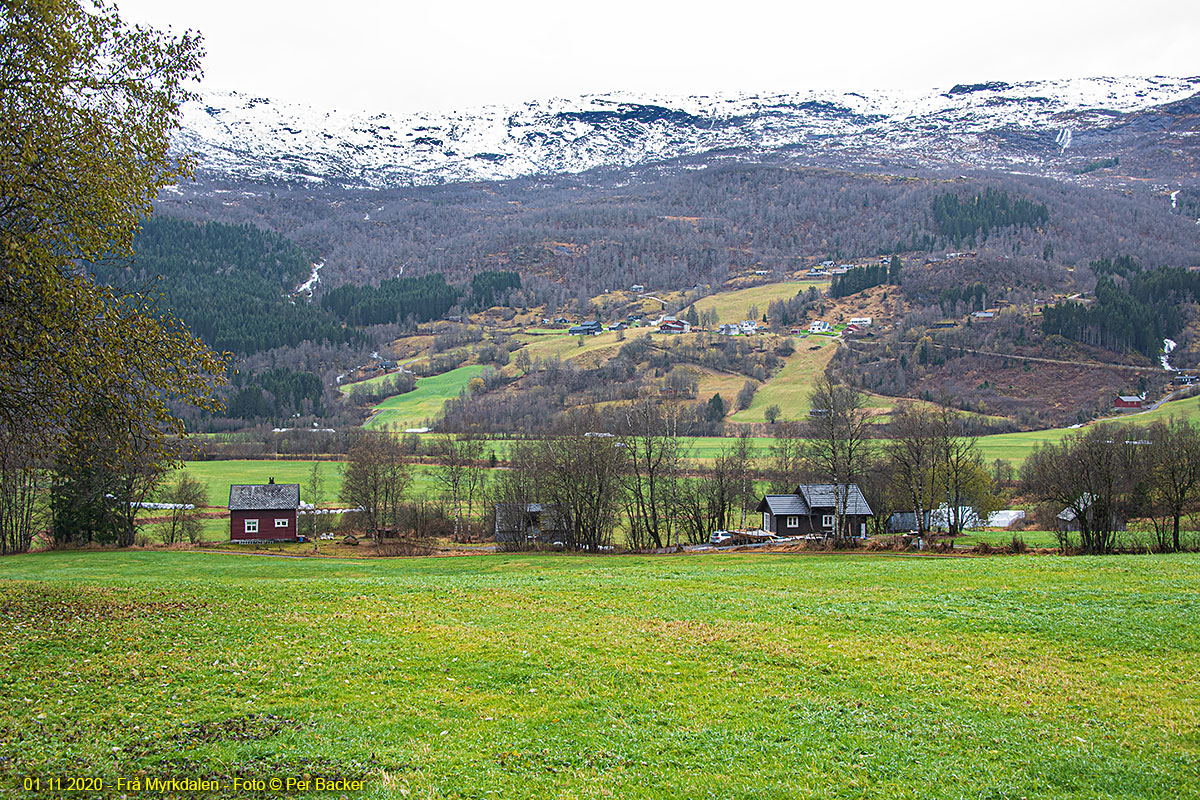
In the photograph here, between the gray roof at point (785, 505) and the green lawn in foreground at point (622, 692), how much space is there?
5707cm

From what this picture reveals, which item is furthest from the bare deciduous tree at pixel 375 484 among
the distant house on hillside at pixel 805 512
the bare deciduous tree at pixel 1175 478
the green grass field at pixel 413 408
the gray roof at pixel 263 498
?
the green grass field at pixel 413 408

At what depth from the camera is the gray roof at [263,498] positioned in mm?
79000

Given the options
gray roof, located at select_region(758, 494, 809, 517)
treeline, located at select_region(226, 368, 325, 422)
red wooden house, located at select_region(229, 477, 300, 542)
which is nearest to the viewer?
red wooden house, located at select_region(229, 477, 300, 542)

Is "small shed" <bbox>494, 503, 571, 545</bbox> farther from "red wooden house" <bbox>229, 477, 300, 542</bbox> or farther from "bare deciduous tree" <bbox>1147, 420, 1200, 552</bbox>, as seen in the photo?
"bare deciduous tree" <bbox>1147, 420, 1200, 552</bbox>

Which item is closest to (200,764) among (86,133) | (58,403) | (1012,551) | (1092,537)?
(58,403)

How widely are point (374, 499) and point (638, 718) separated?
66.2m

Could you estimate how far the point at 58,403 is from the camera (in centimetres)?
1468

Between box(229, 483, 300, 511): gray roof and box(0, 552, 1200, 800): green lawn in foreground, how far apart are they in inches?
2351

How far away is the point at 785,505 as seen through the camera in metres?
80.6

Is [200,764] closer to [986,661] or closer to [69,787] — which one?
[69,787]

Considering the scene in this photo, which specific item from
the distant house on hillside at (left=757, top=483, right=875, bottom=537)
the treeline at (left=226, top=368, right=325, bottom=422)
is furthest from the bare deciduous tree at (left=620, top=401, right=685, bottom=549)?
the treeline at (left=226, top=368, right=325, bottom=422)

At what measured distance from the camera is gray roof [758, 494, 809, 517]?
7988 centimetres

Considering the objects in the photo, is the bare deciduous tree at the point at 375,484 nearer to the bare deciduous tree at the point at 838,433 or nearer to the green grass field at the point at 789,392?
the bare deciduous tree at the point at 838,433

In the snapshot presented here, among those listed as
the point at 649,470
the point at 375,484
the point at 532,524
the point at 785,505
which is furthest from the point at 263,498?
the point at 785,505
